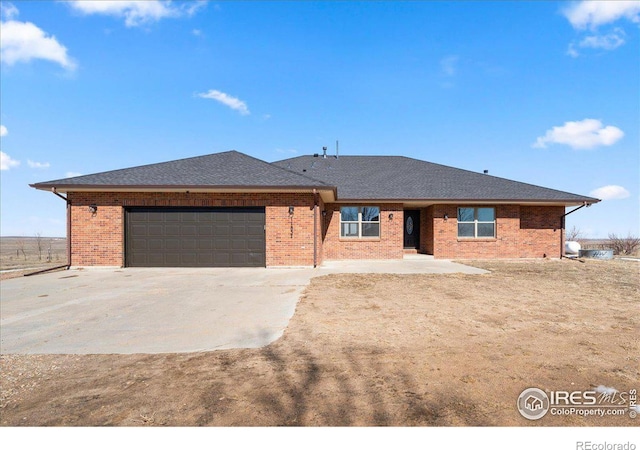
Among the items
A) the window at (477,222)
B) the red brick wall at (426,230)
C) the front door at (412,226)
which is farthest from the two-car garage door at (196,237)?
the window at (477,222)

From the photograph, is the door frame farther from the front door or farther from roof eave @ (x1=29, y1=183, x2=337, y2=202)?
roof eave @ (x1=29, y1=183, x2=337, y2=202)

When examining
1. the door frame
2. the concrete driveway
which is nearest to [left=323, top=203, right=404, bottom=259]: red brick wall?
the door frame

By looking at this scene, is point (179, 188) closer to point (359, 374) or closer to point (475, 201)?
point (359, 374)

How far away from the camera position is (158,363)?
11.8ft

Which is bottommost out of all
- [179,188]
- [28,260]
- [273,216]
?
[28,260]

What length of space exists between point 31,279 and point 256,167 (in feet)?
27.0

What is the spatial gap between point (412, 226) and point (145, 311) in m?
14.2

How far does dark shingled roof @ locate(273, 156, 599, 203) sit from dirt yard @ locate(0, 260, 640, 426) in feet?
31.2

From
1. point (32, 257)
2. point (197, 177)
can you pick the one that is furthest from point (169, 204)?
point (32, 257)

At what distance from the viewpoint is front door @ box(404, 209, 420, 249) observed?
17266mm

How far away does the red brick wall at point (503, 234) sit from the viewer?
1498 cm

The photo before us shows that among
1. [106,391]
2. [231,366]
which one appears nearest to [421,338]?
[231,366]

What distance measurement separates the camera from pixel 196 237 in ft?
39.6
